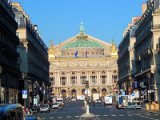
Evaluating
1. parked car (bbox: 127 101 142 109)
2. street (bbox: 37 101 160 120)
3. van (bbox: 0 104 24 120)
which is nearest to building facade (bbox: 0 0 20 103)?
street (bbox: 37 101 160 120)

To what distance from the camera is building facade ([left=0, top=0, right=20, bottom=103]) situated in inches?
3236

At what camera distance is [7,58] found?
295ft

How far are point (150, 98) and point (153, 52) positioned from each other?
38.8ft

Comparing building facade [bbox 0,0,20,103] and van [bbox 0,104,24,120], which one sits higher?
building facade [bbox 0,0,20,103]

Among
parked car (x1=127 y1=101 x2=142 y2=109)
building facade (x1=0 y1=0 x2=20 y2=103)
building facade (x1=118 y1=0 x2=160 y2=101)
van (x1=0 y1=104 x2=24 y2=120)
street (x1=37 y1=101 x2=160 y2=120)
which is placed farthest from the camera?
building facade (x1=118 y1=0 x2=160 y2=101)

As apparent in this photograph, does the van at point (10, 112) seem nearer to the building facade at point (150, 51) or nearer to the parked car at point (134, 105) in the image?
the parked car at point (134, 105)

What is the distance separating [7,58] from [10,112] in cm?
6972

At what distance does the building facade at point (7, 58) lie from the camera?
8219 cm

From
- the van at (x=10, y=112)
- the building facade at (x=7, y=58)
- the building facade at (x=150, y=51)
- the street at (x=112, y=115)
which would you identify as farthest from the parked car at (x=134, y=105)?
the van at (x=10, y=112)

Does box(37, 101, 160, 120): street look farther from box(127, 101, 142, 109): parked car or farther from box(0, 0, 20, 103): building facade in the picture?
box(127, 101, 142, 109): parked car

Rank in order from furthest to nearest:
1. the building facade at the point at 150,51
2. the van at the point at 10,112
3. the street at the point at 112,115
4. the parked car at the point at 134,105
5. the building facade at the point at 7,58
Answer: the building facade at the point at 150,51
the parked car at the point at 134,105
the building facade at the point at 7,58
the street at the point at 112,115
the van at the point at 10,112

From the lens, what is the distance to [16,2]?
14812 centimetres

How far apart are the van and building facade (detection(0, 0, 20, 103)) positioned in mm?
54785

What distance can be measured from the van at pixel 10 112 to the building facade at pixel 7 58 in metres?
54.8
